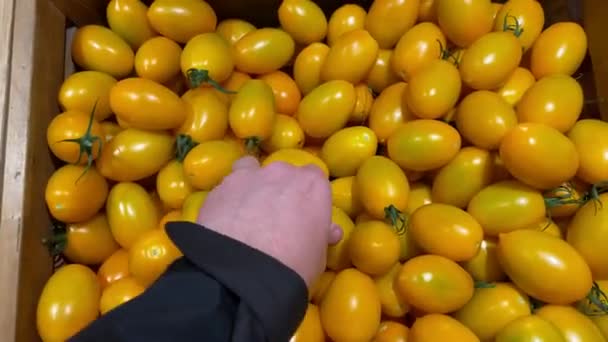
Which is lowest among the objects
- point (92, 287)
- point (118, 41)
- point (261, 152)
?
point (92, 287)

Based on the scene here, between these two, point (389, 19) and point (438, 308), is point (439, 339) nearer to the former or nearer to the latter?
point (438, 308)

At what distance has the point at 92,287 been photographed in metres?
0.87

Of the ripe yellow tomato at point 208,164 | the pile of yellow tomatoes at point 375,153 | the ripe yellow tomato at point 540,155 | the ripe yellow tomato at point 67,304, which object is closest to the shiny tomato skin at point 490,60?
the pile of yellow tomatoes at point 375,153


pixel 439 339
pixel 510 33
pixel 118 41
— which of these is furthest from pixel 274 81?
pixel 439 339

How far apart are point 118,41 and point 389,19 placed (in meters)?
0.43

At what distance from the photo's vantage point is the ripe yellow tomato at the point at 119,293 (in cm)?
84

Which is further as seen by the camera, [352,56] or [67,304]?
[352,56]

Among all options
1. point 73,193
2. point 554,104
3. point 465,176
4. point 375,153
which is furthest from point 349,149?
point 73,193

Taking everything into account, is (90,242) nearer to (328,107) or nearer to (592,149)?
(328,107)

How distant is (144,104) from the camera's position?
883 mm

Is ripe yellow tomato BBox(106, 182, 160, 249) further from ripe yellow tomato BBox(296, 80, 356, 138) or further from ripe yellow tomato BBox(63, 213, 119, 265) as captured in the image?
ripe yellow tomato BBox(296, 80, 356, 138)

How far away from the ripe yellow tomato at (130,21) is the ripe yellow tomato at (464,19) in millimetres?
479

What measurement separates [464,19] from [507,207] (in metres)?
0.29

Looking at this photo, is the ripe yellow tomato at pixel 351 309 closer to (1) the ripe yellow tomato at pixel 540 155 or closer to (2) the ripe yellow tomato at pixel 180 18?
(1) the ripe yellow tomato at pixel 540 155
